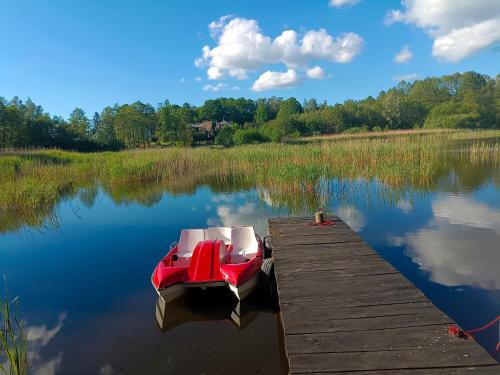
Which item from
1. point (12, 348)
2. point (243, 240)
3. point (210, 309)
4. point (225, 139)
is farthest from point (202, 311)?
point (225, 139)

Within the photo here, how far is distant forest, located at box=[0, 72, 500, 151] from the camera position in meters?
34.9

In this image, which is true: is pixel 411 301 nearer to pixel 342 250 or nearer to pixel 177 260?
pixel 342 250

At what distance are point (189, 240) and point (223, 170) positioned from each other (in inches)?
475

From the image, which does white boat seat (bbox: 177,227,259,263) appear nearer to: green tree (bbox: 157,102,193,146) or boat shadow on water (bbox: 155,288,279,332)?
boat shadow on water (bbox: 155,288,279,332)

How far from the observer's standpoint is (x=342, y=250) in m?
5.06

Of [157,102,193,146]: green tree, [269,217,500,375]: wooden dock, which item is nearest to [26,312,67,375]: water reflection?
[269,217,500,375]: wooden dock

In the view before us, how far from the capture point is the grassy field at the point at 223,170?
1126cm

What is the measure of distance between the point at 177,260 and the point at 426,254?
4.28 metres

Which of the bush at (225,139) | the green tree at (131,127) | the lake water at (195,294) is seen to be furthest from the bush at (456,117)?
the green tree at (131,127)

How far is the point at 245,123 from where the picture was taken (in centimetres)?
5253

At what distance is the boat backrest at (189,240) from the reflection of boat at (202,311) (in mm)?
1029

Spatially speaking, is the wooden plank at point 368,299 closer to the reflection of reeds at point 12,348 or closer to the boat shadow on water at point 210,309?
the boat shadow on water at point 210,309

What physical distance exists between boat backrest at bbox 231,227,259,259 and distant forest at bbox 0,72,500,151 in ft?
89.5

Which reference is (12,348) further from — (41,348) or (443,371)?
(443,371)
